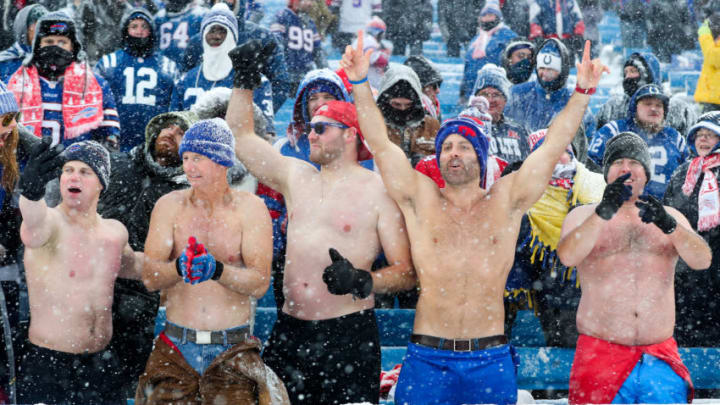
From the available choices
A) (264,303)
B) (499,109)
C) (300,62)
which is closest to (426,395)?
(264,303)

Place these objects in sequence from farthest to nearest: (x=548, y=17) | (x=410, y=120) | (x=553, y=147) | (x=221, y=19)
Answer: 1. (x=548, y=17)
2. (x=221, y=19)
3. (x=410, y=120)
4. (x=553, y=147)

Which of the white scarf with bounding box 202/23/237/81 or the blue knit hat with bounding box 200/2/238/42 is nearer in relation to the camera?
the white scarf with bounding box 202/23/237/81

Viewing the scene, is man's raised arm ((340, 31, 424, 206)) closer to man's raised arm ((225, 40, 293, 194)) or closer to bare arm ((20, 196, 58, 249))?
man's raised arm ((225, 40, 293, 194))

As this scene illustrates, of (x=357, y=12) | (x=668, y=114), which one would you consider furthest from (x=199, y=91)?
(x=357, y=12)

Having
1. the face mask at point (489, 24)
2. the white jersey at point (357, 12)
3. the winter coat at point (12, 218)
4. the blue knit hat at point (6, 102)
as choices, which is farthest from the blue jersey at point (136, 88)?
the face mask at point (489, 24)

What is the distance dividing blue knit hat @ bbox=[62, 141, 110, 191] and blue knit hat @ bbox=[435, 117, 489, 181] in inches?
65.7

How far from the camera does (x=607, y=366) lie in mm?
4707

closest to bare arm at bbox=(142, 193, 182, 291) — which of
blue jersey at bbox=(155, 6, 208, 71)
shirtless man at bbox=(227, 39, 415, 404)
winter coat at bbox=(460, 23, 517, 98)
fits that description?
shirtless man at bbox=(227, 39, 415, 404)

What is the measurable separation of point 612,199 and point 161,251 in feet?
7.13

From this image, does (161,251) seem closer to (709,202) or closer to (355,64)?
(355,64)

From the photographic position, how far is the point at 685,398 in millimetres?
4750

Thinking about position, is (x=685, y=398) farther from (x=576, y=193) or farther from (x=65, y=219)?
(x=65, y=219)

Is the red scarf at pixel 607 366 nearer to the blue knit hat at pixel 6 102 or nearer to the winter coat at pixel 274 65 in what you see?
the blue knit hat at pixel 6 102

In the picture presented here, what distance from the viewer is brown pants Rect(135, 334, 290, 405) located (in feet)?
14.0
